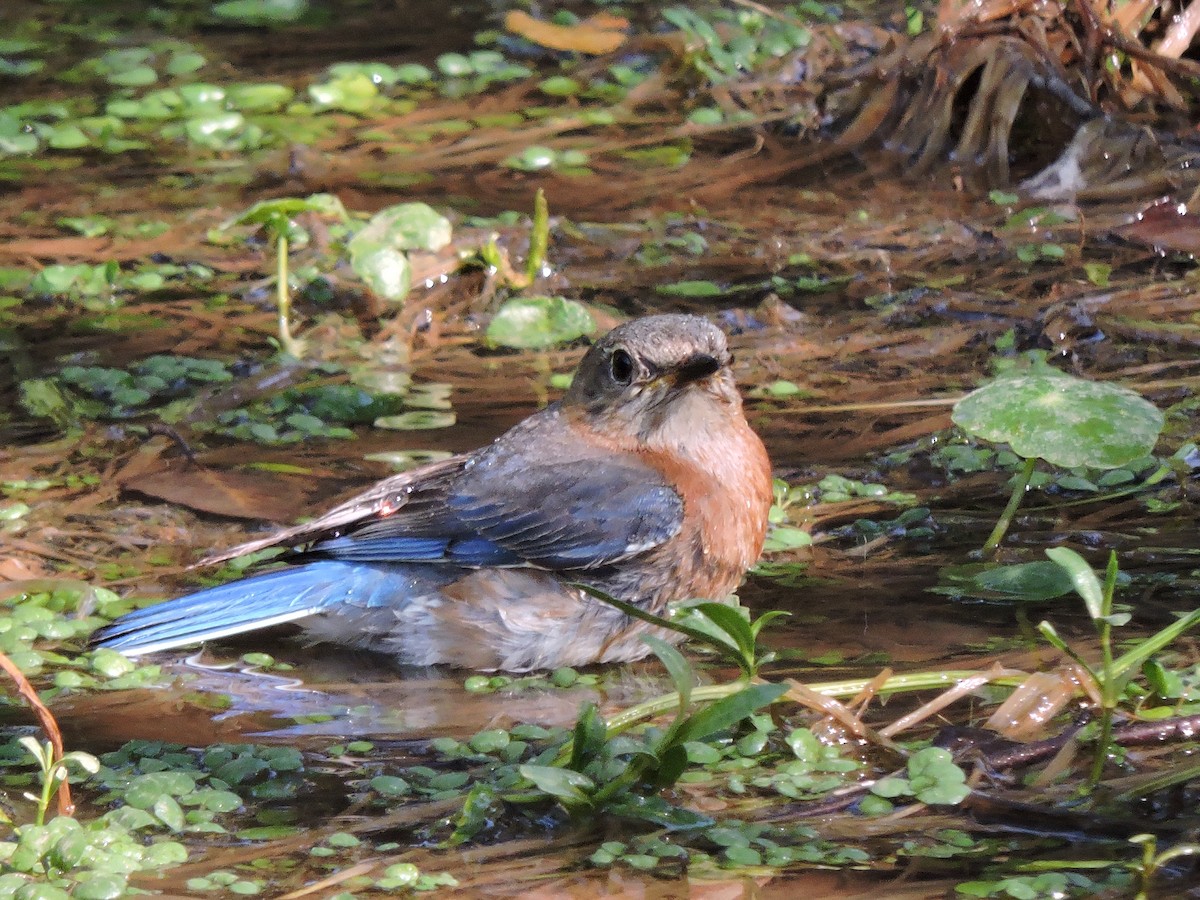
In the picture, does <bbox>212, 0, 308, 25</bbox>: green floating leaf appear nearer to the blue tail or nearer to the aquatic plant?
the blue tail

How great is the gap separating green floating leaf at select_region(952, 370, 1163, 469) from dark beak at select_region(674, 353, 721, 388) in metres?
0.65

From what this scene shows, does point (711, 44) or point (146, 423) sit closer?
point (146, 423)

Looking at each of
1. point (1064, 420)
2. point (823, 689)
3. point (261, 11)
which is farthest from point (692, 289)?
point (261, 11)

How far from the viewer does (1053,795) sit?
→ 318cm

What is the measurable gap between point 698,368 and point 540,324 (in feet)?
5.90

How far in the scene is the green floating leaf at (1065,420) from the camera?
4.15 m

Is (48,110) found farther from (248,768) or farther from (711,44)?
(248,768)

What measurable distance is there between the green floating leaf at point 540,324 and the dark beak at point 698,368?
166 cm

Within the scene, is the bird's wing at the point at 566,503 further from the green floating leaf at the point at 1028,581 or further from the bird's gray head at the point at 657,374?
the green floating leaf at the point at 1028,581

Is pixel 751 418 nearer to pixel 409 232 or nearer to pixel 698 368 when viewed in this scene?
pixel 698 368

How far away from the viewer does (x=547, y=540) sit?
452cm

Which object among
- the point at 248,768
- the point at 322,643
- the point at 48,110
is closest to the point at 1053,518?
the point at 322,643

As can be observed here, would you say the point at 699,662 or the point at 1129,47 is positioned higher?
the point at 1129,47

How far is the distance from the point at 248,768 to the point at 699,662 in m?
1.15
